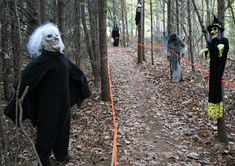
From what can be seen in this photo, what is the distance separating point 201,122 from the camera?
8477 millimetres

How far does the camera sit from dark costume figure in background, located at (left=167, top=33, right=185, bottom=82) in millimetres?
13617

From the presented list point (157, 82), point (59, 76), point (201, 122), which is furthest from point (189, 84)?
point (59, 76)

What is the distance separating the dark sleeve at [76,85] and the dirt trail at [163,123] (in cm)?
147

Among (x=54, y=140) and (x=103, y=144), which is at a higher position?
(x=54, y=140)

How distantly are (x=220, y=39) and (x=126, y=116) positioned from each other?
148 inches

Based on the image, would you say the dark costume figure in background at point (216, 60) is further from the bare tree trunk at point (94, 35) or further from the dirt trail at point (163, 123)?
the bare tree trunk at point (94, 35)

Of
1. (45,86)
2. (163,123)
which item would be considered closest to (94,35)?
(163,123)

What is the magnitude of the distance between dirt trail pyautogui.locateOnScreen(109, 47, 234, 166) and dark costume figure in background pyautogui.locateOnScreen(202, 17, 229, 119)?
0.87 m

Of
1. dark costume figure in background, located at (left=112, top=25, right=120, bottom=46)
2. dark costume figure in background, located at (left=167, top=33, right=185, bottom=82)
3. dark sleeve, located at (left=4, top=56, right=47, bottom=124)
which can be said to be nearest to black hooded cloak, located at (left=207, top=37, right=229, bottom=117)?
dark sleeve, located at (left=4, top=56, right=47, bottom=124)

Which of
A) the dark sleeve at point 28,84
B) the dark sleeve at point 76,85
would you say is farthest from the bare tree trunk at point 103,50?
the dark sleeve at point 28,84

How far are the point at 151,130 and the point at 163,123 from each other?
0.65 metres

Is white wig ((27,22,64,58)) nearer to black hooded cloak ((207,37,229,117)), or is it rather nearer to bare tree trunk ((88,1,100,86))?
black hooded cloak ((207,37,229,117))

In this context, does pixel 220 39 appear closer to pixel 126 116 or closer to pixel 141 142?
pixel 141 142

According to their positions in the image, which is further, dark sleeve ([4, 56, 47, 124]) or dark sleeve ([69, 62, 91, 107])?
dark sleeve ([69, 62, 91, 107])
